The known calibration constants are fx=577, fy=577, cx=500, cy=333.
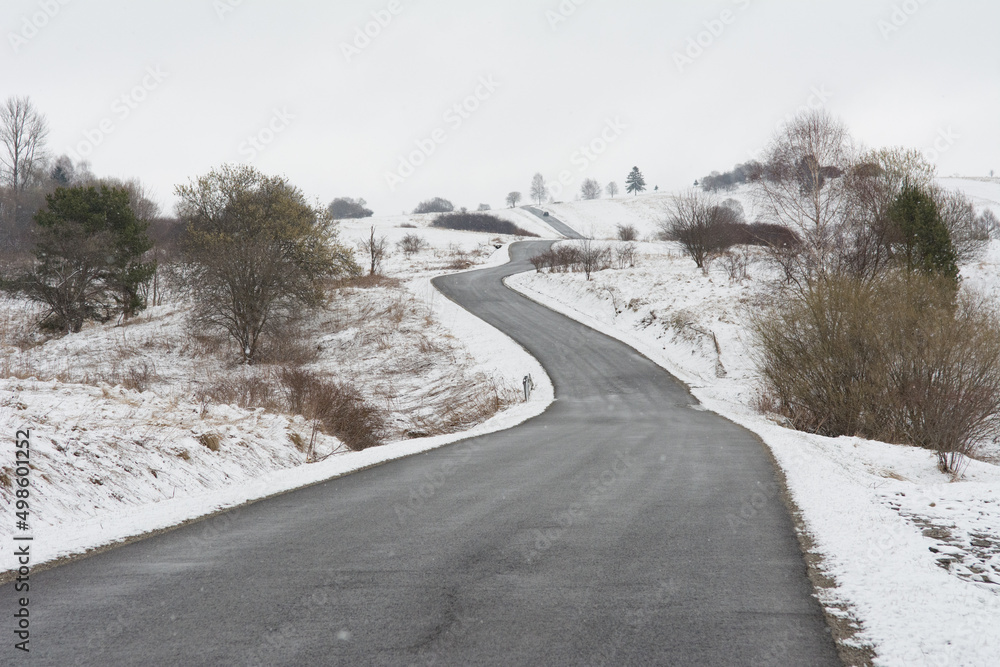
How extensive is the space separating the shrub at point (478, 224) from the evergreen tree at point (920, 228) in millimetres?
72375

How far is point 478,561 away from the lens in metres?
4.11

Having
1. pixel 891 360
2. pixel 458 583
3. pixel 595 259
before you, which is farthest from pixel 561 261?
pixel 458 583

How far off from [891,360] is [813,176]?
13.5m

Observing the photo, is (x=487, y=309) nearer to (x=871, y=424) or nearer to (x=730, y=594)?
(x=871, y=424)

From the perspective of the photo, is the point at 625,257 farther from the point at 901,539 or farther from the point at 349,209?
the point at 349,209

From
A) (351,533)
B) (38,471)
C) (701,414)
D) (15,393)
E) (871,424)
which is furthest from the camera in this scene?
(701,414)

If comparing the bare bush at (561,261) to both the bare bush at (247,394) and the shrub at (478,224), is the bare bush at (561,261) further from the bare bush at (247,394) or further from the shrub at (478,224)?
the shrub at (478,224)

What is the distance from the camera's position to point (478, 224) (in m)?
99.1

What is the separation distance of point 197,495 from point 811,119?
25808 mm

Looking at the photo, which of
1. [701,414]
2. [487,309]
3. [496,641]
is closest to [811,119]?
[701,414]

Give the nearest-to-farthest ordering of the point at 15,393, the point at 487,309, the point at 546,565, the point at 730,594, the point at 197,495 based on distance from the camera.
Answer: the point at 730,594 → the point at 546,565 → the point at 197,495 → the point at 15,393 → the point at 487,309

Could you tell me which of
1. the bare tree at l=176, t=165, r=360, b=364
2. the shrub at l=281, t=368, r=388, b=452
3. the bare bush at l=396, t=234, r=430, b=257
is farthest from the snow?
the bare bush at l=396, t=234, r=430, b=257

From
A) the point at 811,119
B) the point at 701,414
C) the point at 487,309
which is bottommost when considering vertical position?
the point at 701,414

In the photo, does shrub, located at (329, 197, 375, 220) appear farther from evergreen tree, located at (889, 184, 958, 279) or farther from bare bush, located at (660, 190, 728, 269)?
evergreen tree, located at (889, 184, 958, 279)
